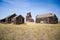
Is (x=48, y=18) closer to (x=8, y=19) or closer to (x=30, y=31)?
(x=30, y=31)

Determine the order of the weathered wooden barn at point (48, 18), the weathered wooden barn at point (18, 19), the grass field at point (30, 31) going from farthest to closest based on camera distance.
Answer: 1. the weathered wooden barn at point (48, 18)
2. the weathered wooden barn at point (18, 19)
3. the grass field at point (30, 31)

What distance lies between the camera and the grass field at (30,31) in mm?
2572

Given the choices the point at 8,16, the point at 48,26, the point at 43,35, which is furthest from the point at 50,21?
the point at 8,16

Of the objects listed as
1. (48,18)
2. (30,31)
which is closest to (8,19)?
(30,31)

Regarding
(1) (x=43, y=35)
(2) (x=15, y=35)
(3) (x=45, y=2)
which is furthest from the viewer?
(3) (x=45, y=2)

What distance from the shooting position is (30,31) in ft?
8.98

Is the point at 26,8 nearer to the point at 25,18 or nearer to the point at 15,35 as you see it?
the point at 25,18

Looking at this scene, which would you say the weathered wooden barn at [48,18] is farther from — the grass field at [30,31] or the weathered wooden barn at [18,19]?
the weathered wooden barn at [18,19]

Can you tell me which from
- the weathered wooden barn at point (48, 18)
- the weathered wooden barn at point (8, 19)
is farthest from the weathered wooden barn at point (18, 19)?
the weathered wooden barn at point (48, 18)

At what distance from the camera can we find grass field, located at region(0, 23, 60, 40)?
8.44 ft

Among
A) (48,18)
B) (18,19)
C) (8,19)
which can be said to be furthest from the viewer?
(48,18)

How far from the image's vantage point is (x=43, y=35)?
2764 mm

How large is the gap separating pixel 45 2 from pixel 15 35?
3.55 feet

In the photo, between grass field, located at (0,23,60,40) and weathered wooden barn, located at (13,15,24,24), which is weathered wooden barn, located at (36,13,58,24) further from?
weathered wooden barn, located at (13,15,24,24)
